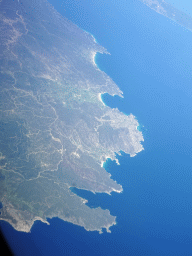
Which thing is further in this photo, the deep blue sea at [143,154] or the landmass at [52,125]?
the landmass at [52,125]

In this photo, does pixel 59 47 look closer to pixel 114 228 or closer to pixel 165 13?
pixel 114 228

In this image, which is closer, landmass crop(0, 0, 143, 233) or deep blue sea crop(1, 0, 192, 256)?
deep blue sea crop(1, 0, 192, 256)

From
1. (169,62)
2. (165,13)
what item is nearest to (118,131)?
(169,62)

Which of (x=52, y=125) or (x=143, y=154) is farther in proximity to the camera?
(x=143, y=154)
